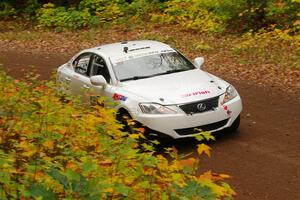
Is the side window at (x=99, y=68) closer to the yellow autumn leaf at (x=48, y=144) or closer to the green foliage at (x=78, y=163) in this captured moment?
the green foliage at (x=78, y=163)

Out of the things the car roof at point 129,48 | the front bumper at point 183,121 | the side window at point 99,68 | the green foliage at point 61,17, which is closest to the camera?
the front bumper at point 183,121

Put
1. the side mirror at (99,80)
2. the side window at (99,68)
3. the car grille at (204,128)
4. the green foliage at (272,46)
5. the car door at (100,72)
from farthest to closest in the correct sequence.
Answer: the green foliage at (272,46) < the side window at (99,68) < the car door at (100,72) < the side mirror at (99,80) < the car grille at (204,128)

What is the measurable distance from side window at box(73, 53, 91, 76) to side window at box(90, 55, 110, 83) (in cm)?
24

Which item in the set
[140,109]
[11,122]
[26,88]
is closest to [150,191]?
[11,122]

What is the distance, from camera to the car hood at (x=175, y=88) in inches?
335

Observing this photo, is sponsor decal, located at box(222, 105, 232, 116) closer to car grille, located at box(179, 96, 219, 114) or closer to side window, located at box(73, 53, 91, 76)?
car grille, located at box(179, 96, 219, 114)

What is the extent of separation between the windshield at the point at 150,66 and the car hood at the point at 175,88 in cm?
21

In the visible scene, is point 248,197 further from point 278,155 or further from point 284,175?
point 278,155

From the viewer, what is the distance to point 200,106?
335 inches

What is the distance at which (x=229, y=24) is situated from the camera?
62.3 feet

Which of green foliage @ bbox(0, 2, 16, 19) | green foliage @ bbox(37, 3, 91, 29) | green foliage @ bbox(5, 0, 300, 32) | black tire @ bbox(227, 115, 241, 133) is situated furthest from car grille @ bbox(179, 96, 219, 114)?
green foliage @ bbox(0, 2, 16, 19)

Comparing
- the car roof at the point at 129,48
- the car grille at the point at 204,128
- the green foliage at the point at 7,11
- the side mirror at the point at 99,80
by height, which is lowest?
the green foliage at the point at 7,11

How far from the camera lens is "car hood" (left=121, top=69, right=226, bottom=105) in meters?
8.50

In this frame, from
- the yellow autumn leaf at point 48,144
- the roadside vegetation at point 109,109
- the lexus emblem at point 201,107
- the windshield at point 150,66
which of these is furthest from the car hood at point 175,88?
the yellow autumn leaf at point 48,144
